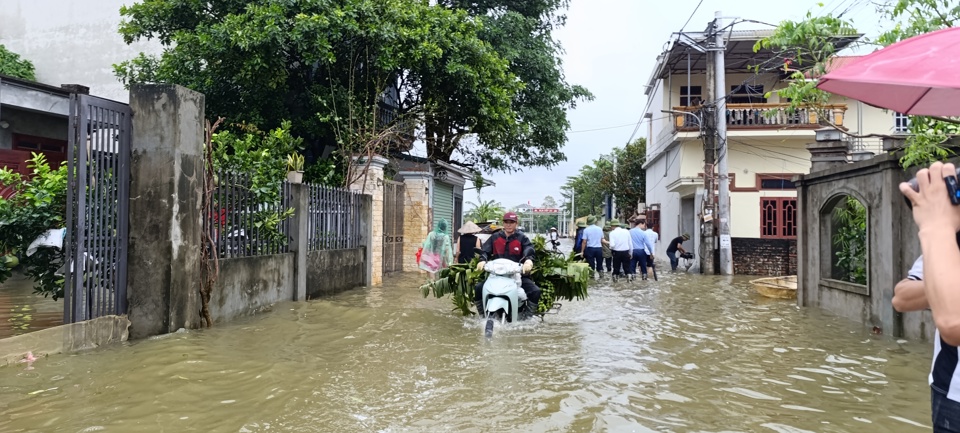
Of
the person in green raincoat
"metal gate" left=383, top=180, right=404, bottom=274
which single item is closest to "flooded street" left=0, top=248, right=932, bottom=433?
the person in green raincoat

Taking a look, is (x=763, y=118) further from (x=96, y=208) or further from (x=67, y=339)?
(x=67, y=339)

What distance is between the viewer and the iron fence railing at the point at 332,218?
1092 cm

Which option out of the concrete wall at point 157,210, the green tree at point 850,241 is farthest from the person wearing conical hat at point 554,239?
the concrete wall at point 157,210

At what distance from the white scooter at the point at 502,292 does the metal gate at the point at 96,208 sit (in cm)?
396

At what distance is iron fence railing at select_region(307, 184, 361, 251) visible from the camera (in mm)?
10922

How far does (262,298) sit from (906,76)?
327 inches

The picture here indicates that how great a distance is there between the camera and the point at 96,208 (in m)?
6.21

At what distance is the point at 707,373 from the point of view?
19.7 ft

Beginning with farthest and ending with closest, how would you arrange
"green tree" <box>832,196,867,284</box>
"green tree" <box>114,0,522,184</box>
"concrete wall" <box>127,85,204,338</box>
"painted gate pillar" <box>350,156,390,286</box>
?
"painted gate pillar" <box>350,156,390,286</box>, "green tree" <box>114,0,522,184</box>, "green tree" <box>832,196,867,284</box>, "concrete wall" <box>127,85,204,338</box>

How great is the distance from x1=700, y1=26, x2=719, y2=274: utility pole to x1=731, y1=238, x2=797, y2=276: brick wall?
1022mm

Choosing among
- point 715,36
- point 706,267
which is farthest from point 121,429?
point 715,36

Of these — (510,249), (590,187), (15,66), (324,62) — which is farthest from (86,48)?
(590,187)

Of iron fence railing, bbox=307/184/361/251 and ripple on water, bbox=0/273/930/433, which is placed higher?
iron fence railing, bbox=307/184/361/251

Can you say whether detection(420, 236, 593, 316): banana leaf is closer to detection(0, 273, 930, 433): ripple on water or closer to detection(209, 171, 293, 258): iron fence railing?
detection(0, 273, 930, 433): ripple on water
